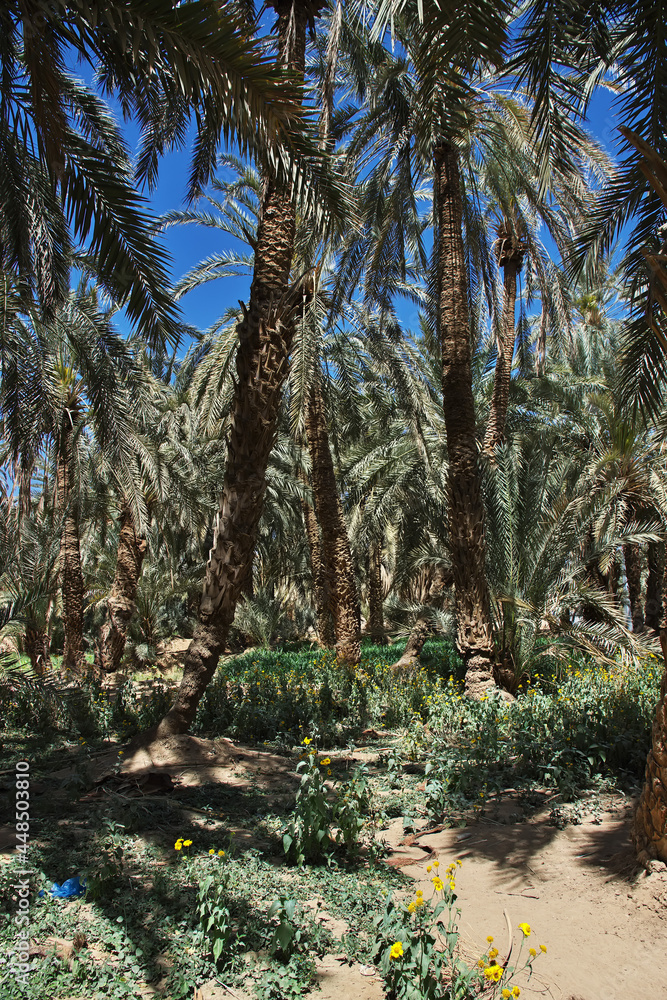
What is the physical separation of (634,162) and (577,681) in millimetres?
5570

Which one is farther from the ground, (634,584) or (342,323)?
(342,323)

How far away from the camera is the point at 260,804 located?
4836 mm

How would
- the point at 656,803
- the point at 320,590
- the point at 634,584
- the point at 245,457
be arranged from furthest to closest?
the point at 634,584
the point at 320,590
the point at 245,457
the point at 656,803

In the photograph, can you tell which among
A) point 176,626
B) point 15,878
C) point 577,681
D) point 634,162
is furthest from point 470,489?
point 176,626

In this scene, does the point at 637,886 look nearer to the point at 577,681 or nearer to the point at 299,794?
the point at 299,794

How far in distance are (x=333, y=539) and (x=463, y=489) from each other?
3.24 meters

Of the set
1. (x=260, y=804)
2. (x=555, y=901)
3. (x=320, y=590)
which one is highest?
(x=320, y=590)

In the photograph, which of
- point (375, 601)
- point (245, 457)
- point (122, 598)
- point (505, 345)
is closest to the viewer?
point (245, 457)

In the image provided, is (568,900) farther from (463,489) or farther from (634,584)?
(634,584)

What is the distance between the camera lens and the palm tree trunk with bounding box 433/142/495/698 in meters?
8.41

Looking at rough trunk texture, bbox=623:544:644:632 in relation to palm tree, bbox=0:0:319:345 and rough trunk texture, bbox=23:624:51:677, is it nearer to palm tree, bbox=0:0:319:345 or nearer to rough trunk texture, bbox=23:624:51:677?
rough trunk texture, bbox=23:624:51:677

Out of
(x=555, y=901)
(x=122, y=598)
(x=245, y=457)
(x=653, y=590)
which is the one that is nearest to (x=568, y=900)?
(x=555, y=901)

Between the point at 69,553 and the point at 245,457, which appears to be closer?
the point at 245,457

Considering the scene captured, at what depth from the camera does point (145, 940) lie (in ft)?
9.47
